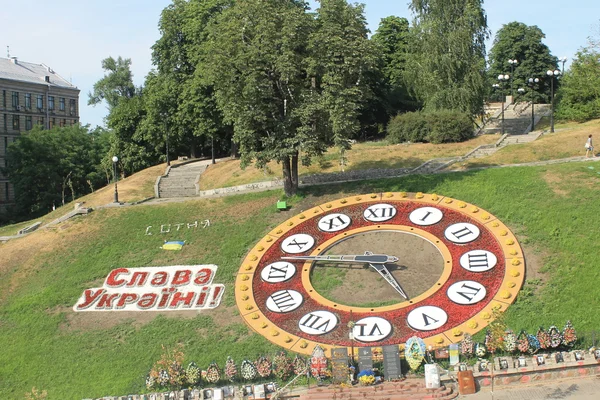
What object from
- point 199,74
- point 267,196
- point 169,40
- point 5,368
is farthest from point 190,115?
point 5,368

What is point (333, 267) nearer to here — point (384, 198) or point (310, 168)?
point (384, 198)

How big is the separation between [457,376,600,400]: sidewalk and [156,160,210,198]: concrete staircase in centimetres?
2572

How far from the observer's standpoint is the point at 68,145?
65250 mm

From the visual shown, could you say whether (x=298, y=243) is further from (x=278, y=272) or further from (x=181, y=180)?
(x=181, y=180)

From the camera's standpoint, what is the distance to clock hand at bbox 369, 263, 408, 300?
72.7ft

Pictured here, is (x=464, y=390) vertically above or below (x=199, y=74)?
below

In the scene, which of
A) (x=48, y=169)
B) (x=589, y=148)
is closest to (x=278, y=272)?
(x=589, y=148)

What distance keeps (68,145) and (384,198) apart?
46.6 metres

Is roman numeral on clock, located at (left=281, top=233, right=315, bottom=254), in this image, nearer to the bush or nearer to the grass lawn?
the grass lawn

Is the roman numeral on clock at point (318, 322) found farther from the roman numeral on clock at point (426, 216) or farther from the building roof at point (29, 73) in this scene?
the building roof at point (29, 73)

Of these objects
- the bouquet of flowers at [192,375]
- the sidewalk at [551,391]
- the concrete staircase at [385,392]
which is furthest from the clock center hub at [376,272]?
the bouquet of flowers at [192,375]

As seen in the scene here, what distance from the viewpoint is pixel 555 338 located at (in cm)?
1822

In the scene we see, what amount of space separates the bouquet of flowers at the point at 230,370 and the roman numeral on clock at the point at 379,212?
10094mm

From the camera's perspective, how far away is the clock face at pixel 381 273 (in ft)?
67.9
